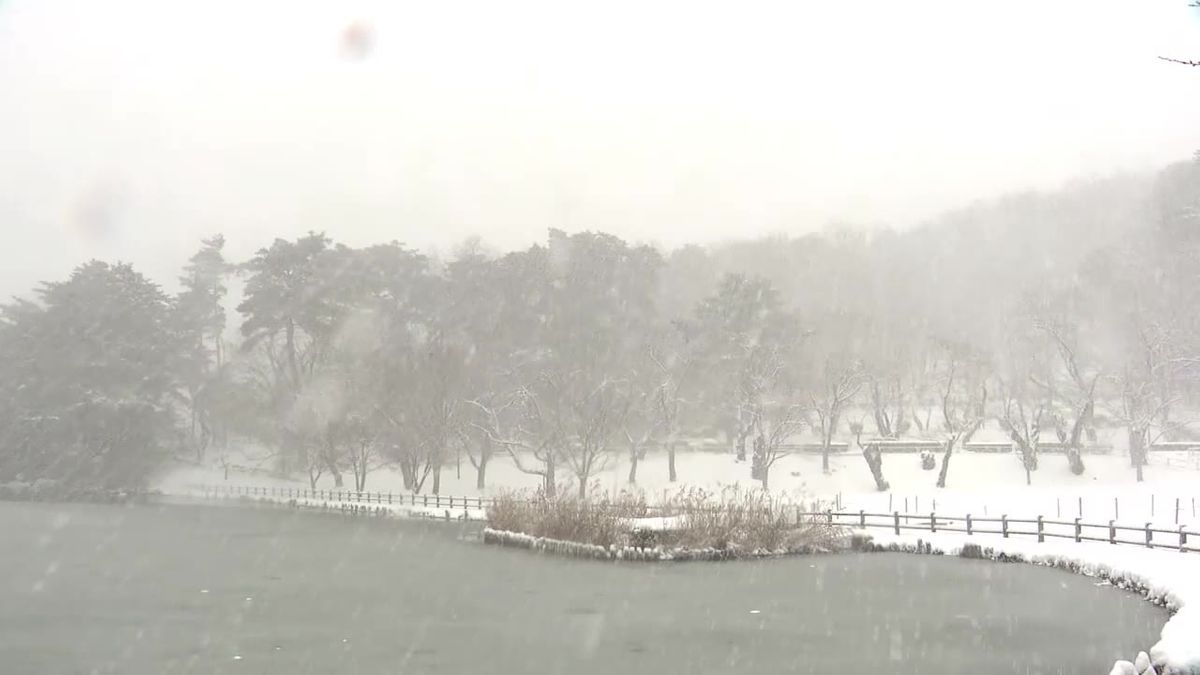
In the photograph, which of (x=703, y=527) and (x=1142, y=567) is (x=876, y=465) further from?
(x=1142, y=567)

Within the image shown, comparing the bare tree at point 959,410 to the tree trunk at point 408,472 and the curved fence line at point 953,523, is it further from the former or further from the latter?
the tree trunk at point 408,472

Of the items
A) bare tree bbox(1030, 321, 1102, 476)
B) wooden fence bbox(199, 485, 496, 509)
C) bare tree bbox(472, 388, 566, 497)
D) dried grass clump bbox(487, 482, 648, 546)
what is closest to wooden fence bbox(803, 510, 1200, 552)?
dried grass clump bbox(487, 482, 648, 546)

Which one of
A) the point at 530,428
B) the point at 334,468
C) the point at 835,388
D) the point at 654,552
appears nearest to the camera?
the point at 654,552

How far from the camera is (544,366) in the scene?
2549 inches

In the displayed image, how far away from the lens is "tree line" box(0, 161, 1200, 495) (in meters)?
63.5

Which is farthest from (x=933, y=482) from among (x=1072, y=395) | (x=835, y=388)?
(x=1072, y=395)

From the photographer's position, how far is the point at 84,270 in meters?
79.2

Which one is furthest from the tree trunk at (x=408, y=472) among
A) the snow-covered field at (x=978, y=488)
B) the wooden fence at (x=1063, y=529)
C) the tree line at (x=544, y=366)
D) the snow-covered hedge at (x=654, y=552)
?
the wooden fence at (x=1063, y=529)

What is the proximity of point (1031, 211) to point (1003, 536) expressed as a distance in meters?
79.7

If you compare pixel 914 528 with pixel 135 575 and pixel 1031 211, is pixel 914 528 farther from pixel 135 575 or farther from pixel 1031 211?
pixel 1031 211

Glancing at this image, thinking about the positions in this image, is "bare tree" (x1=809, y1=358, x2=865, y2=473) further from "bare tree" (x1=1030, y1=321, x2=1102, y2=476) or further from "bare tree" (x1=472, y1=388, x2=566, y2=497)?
"bare tree" (x1=472, y1=388, x2=566, y2=497)

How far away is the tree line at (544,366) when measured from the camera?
6347 centimetres

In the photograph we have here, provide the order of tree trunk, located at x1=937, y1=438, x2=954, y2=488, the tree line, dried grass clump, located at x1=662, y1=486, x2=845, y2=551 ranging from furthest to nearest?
the tree line → tree trunk, located at x1=937, y1=438, x2=954, y2=488 → dried grass clump, located at x1=662, y1=486, x2=845, y2=551

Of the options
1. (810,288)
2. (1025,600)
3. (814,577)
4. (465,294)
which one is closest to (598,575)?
(814,577)
